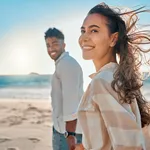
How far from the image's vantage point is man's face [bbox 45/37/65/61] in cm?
285

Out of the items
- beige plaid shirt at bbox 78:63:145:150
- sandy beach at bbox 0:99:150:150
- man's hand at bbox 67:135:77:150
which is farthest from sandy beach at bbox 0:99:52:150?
beige plaid shirt at bbox 78:63:145:150

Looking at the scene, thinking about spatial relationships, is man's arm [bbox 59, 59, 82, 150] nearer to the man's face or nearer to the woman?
the man's face

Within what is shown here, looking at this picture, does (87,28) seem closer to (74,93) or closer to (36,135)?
(74,93)

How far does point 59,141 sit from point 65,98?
0.32m

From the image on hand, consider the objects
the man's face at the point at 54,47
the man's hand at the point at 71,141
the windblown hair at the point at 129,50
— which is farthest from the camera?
the man's face at the point at 54,47

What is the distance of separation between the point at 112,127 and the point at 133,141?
88 mm

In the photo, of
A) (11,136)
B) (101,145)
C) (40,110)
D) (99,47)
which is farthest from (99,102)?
(40,110)

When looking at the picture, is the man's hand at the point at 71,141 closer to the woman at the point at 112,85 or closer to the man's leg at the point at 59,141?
the man's leg at the point at 59,141

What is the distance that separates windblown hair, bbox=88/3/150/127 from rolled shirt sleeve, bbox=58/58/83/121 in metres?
1.03

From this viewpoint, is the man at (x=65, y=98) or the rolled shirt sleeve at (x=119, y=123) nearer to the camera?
the rolled shirt sleeve at (x=119, y=123)

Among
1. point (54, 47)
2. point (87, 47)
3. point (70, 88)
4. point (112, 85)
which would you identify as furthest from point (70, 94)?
point (112, 85)

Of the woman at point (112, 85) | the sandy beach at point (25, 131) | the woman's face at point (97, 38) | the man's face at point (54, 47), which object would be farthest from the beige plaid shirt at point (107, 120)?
the sandy beach at point (25, 131)

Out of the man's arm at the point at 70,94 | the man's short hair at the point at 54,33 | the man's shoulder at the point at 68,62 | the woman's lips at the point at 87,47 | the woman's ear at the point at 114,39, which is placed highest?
the man's short hair at the point at 54,33

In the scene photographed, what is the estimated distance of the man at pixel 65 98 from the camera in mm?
2590
